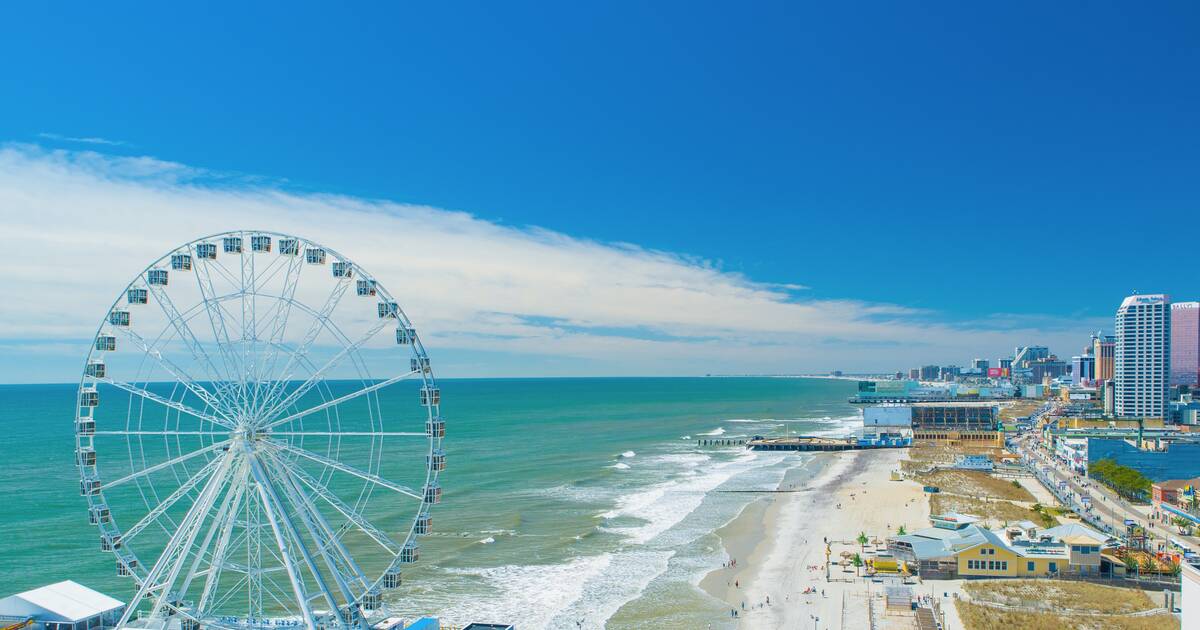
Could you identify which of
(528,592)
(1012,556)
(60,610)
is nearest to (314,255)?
(60,610)

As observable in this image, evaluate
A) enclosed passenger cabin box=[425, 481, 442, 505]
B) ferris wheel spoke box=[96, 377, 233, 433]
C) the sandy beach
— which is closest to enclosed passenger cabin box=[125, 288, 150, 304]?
ferris wheel spoke box=[96, 377, 233, 433]

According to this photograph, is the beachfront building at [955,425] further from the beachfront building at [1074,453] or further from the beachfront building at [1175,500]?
the beachfront building at [1175,500]

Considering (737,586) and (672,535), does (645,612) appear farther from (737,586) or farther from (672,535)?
(672,535)

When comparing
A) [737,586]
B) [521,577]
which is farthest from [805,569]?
[521,577]

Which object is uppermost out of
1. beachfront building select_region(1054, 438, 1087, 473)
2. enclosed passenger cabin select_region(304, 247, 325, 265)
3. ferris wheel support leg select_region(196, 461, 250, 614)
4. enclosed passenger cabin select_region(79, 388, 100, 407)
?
enclosed passenger cabin select_region(304, 247, 325, 265)

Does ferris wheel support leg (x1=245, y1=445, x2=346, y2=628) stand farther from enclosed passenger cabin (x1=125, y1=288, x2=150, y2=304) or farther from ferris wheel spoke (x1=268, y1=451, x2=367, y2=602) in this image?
enclosed passenger cabin (x1=125, y1=288, x2=150, y2=304)

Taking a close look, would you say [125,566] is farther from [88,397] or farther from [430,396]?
[430,396]
